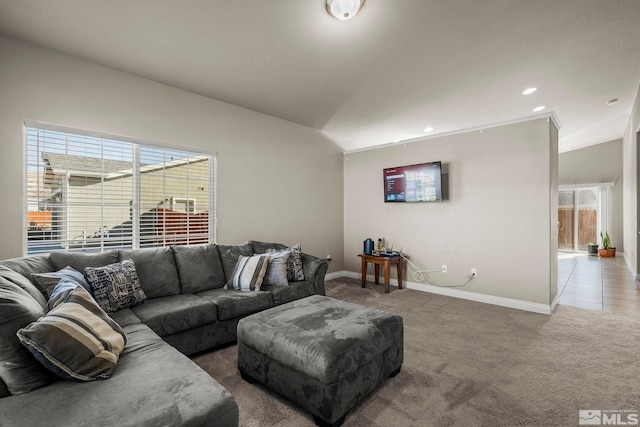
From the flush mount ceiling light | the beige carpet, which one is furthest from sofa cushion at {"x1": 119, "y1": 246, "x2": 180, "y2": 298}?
the flush mount ceiling light

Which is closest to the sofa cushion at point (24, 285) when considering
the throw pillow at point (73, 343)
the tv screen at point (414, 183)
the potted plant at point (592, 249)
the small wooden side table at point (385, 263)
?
the throw pillow at point (73, 343)

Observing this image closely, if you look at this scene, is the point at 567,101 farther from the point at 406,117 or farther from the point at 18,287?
the point at 18,287

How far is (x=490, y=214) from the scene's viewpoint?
158 inches

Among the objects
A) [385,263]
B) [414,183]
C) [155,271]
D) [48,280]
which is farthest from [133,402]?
[414,183]

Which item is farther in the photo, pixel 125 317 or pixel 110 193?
pixel 110 193

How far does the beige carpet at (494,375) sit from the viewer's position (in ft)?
5.91

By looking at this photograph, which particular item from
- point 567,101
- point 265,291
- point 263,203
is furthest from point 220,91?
point 567,101

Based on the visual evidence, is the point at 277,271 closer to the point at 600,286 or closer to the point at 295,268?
the point at 295,268

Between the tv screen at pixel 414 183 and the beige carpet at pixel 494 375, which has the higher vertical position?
the tv screen at pixel 414 183

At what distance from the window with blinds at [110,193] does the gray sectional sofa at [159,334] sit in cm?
48

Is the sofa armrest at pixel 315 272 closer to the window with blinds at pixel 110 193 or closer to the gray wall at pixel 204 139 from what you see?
the gray wall at pixel 204 139

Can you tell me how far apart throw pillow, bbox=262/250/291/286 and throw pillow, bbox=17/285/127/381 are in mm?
1700

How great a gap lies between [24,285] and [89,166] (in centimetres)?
161

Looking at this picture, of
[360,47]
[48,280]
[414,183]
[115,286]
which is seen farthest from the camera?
[414,183]
